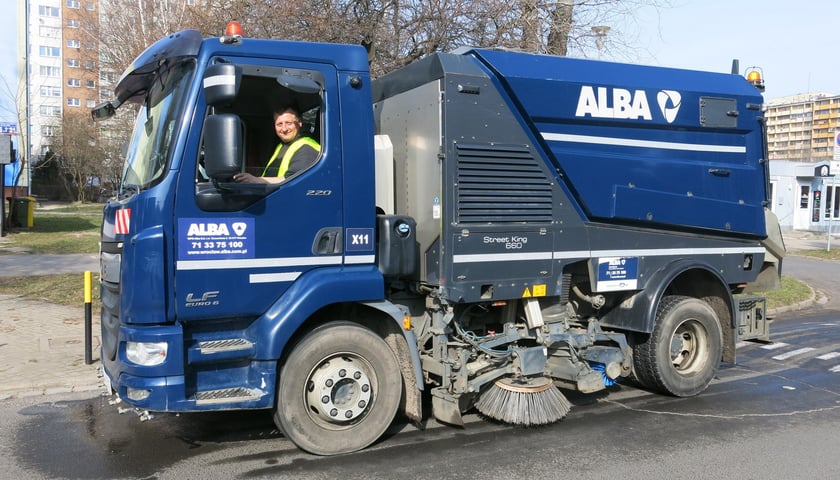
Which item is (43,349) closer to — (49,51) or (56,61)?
(56,61)

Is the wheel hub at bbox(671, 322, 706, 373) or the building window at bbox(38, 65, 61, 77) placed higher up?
the building window at bbox(38, 65, 61, 77)

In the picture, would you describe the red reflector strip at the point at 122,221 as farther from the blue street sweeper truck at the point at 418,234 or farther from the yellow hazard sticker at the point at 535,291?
the yellow hazard sticker at the point at 535,291

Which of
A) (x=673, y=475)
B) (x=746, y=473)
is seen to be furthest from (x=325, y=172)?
(x=746, y=473)

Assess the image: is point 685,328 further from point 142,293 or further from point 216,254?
point 142,293

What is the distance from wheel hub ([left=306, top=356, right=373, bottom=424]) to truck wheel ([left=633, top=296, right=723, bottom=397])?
289 cm

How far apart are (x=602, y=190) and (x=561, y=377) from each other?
64.3 inches

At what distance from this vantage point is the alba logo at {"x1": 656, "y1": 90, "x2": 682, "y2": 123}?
6016mm

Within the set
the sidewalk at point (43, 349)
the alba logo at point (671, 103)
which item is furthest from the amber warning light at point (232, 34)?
the alba logo at point (671, 103)

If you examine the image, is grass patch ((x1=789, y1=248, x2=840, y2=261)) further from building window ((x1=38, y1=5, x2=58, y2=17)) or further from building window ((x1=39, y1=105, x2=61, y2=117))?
building window ((x1=38, y1=5, x2=58, y2=17))

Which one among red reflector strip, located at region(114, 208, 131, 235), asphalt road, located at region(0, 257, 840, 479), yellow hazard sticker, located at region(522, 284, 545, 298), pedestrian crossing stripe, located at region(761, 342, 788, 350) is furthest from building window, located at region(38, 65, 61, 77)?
yellow hazard sticker, located at region(522, 284, 545, 298)

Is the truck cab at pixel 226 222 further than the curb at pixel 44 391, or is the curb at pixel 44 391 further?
the curb at pixel 44 391

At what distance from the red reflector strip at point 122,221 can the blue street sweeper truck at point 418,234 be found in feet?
0.13

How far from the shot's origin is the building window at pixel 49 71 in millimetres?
66169

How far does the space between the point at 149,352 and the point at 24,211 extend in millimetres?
23898
